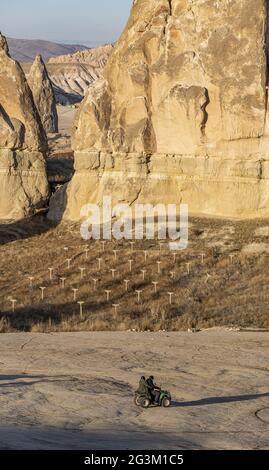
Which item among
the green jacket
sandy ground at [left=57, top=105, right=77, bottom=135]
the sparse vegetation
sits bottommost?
the sparse vegetation

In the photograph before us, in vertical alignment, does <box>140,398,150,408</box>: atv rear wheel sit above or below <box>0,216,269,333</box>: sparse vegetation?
above

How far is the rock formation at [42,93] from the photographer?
9062cm

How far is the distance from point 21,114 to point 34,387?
24.2 m

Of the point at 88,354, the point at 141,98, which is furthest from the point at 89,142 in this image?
the point at 88,354

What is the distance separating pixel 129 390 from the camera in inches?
588

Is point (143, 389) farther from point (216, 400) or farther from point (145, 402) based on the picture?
point (216, 400)

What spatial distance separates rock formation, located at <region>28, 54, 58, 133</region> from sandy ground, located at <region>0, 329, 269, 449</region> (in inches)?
2874

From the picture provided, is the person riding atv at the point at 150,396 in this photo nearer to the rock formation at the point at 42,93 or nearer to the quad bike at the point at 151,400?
the quad bike at the point at 151,400

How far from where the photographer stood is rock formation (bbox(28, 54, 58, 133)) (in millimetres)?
90625

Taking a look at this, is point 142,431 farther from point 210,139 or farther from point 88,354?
point 210,139

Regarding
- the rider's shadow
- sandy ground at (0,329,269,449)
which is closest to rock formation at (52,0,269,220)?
sandy ground at (0,329,269,449)

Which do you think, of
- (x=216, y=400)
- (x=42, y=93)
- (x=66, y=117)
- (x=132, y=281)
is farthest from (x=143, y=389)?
(x=66, y=117)

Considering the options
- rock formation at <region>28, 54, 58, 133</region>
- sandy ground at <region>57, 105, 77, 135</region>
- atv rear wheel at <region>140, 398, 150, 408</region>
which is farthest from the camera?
sandy ground at <region>57, 105, 77, 135</region>

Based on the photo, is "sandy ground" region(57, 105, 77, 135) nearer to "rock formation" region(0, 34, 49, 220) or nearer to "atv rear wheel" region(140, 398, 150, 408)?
"rock formation" region(0, 34, 49, 220)
